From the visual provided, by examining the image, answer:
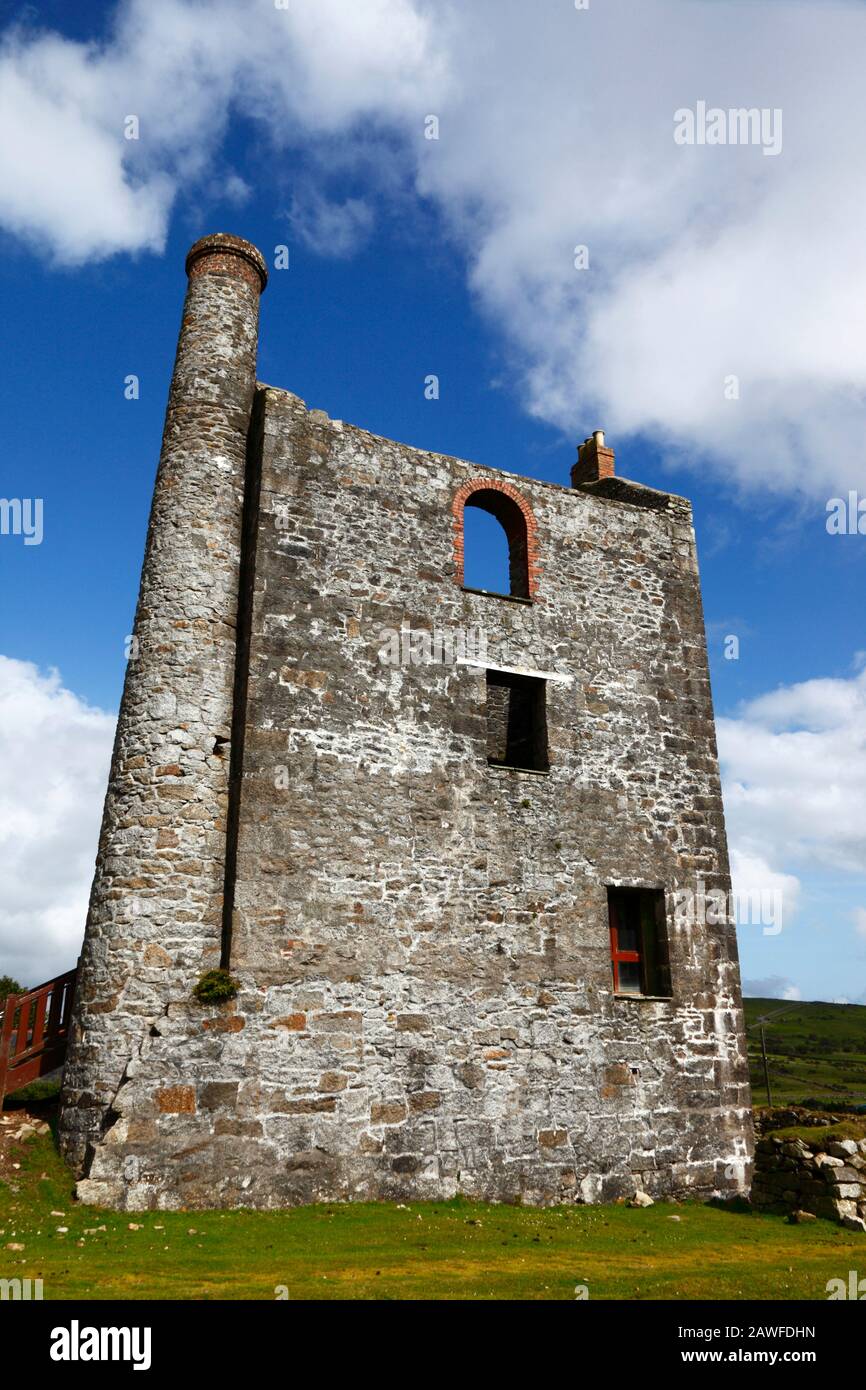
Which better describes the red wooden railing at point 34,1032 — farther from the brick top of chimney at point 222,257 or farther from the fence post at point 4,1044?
the brick top of chimney at point 222,257

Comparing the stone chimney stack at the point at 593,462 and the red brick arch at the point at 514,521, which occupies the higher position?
the stone chimney stack at the point at 593,462

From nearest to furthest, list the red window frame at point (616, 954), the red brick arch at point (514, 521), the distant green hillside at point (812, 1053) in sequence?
the red window frame at point (616, 954) < the red brick arch at point (514, 521) < the distant green hillside at point (812, 1053)

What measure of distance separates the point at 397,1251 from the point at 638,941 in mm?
6427

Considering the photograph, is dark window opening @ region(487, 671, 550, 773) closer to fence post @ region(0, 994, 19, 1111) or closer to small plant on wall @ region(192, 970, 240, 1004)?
small plant on wall @ region(192, 970, 240, 1004)

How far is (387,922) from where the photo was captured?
11453 millimetres

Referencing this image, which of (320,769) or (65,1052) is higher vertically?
(320,769)

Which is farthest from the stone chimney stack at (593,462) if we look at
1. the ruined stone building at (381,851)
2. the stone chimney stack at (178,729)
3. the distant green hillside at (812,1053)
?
the distant green hillside at (812,1053)

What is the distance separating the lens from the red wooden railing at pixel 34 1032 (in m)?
10.5

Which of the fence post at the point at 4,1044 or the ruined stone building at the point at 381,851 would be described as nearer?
the ruined stone building at the point at 381,851

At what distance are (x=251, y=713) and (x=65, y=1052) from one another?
175 inches

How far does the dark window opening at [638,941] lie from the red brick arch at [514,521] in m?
4.77

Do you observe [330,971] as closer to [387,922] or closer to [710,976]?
[387,922]

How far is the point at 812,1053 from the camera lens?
73812 mm

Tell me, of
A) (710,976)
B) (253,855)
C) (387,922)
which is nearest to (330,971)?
(387,922)
